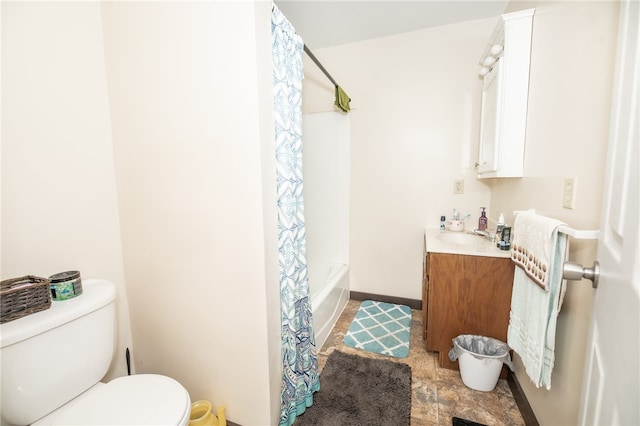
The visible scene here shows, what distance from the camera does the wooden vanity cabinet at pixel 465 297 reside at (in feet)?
5.20

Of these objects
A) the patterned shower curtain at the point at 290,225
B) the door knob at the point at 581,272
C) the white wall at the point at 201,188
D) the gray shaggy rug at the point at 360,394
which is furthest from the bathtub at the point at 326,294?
the door knob at the point at 581,272

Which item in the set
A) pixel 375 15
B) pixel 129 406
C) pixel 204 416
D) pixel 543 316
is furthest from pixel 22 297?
pixel 375 15

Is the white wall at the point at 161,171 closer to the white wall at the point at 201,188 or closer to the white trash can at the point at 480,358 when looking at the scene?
the white wall at the point at 201,188

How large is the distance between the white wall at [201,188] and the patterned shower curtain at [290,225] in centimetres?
7

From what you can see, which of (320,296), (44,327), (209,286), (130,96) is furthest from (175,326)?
(130,96)

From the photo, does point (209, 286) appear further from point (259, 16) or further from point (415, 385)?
point (415, 385)

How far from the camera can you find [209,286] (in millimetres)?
1250

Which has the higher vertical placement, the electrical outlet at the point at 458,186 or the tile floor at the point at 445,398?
the electrical outlet at the point at 458,186

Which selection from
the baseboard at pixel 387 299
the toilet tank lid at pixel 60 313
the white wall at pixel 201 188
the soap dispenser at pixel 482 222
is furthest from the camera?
the baseboard at pixel 387 299

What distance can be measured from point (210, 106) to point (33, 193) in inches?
31.8

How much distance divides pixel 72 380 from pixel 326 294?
58.1 inches

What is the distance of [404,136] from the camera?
2.46 m

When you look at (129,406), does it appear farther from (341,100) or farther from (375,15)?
(375,15)

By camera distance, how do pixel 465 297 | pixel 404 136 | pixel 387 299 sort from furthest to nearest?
pixel 387 299, pixel 404 136, pixel 465 297
